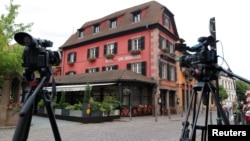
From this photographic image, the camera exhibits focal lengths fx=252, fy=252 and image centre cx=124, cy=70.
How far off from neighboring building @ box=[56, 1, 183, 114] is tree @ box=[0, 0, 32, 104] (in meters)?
7.54

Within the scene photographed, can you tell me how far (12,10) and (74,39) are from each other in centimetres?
1755

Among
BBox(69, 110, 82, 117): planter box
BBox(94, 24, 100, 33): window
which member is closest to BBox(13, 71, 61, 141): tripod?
BBox(69, 110, 82, 117): planter box

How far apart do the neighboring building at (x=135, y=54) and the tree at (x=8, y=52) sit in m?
7.54

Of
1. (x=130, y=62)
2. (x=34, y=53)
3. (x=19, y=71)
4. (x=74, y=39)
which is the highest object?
(x=74, y=39)

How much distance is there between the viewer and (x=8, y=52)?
10.5 metres

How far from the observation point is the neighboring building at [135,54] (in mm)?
20197

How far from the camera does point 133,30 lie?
22422mm

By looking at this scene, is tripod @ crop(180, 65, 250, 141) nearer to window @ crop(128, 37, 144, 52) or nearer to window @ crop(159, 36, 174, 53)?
window @ crop(159, 36, 174, 53)

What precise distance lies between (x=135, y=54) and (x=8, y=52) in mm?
12839

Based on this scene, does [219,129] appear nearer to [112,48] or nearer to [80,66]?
[112,48]

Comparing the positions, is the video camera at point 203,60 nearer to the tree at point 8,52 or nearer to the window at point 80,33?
the tree at point 8,52

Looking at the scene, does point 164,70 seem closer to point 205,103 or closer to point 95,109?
point 95,109

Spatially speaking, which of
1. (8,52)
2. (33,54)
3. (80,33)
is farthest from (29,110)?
(80,33)

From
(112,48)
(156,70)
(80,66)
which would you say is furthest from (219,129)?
(80,66)
